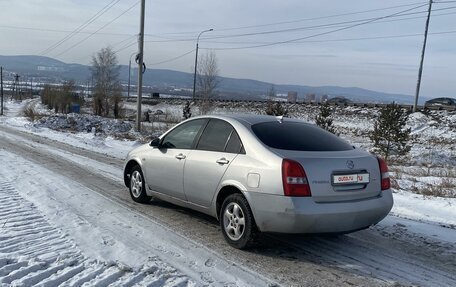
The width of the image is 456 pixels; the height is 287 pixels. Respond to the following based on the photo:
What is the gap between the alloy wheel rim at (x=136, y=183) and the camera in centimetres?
742

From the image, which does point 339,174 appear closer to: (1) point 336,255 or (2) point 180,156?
(1) point 336,255

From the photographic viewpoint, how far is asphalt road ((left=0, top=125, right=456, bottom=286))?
4.55 metres

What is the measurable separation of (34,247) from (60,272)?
2.70ft

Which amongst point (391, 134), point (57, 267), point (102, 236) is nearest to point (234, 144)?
point (102, 236)

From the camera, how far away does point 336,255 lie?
5.24 m

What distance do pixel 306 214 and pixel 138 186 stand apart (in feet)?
11.8

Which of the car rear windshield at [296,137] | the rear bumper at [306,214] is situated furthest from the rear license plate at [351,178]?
the car rear windshield at [296,137]

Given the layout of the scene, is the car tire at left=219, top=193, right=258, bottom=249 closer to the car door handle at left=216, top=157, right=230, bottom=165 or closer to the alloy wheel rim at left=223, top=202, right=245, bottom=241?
the alloy wheel rim at left=223, top=202, right=245, bottom=241

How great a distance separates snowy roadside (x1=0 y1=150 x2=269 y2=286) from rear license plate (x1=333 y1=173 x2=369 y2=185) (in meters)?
1.37

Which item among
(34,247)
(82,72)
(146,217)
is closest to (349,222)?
(146,217)

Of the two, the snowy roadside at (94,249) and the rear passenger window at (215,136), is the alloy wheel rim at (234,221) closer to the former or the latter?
the snowy roadside at (94,249)

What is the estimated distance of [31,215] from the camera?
625 centimetres

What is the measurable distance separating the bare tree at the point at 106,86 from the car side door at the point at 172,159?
44.7 m

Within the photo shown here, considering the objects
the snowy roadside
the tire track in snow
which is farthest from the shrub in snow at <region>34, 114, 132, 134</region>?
the tire track in snow
